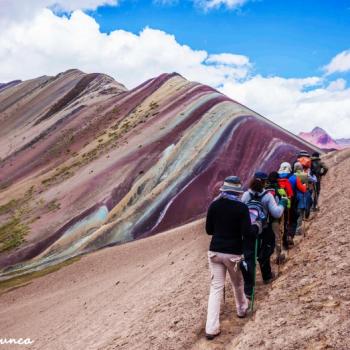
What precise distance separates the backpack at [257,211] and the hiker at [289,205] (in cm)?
244

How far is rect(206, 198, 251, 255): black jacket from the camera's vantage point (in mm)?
8391

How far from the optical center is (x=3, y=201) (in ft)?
166

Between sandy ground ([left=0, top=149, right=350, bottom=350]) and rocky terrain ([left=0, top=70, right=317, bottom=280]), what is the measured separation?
999cm

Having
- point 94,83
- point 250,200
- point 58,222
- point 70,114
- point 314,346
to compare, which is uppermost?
point 94,83

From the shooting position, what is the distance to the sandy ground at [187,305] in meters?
8.09

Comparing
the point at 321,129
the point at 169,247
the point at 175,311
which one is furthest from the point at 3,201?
the point at 321,129

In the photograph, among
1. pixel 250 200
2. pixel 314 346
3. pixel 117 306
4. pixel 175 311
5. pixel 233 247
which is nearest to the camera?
pixel 314 346

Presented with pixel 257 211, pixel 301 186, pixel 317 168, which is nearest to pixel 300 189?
pixel 301 186

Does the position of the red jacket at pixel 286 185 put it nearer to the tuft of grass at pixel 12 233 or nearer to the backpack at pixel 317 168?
the backpack at pixel 317 168

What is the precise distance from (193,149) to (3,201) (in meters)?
23.6

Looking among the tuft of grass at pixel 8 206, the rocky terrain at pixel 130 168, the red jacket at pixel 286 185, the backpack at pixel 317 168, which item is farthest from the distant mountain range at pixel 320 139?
the red jacket at pixel 286 185

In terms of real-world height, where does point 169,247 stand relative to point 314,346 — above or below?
below

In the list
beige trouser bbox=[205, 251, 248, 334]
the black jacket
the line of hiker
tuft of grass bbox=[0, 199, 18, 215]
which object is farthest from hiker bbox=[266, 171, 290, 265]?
tuft of grass bbox=[0, 199, 18, 215]

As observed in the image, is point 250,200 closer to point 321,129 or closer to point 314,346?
point 314,346
